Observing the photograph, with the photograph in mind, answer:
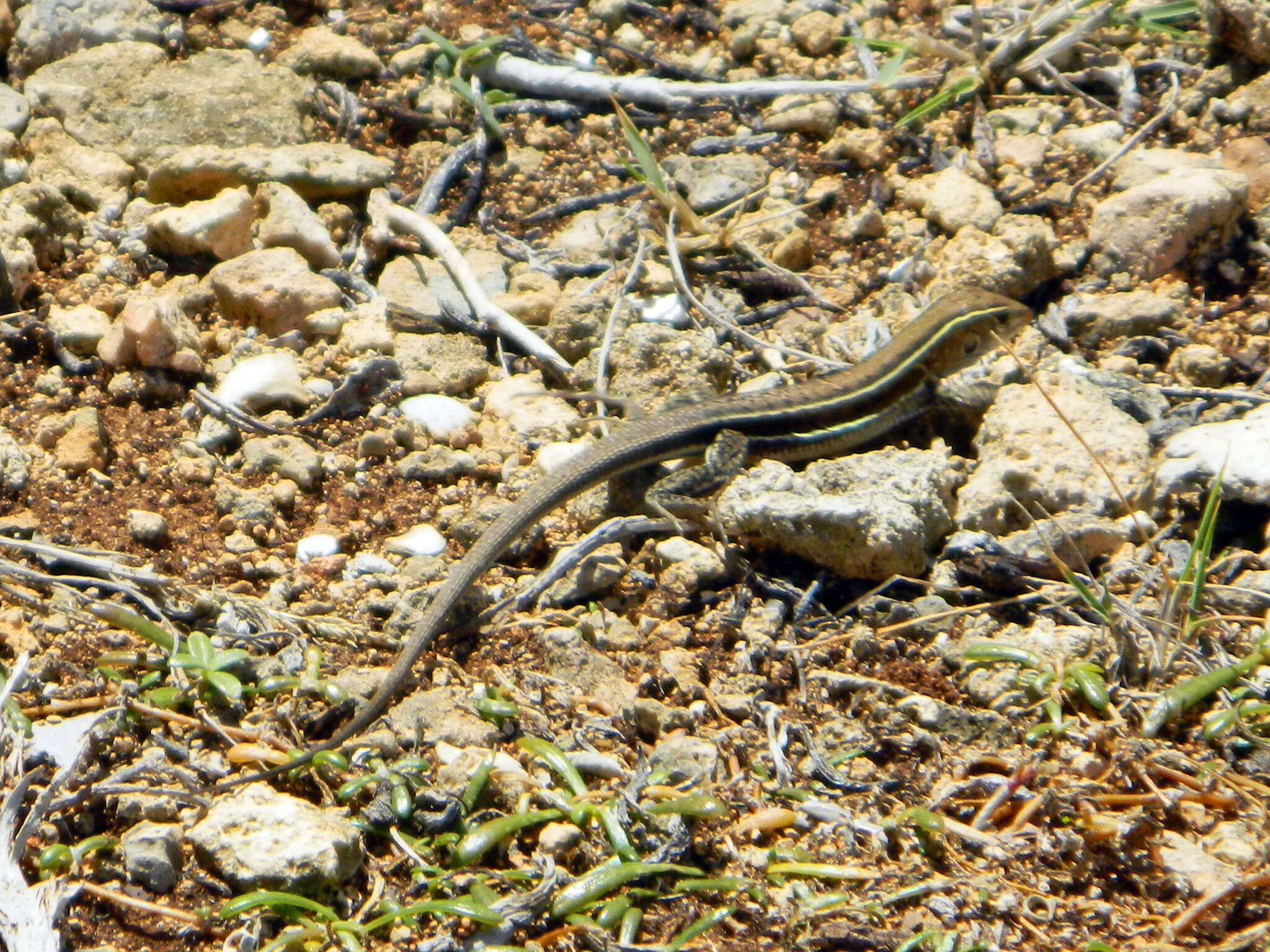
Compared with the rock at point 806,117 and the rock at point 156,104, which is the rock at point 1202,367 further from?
the rock at point 156,104

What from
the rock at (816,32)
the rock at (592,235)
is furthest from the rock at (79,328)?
the rock at (816,32)

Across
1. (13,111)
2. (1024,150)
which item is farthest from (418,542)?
(1024,150)

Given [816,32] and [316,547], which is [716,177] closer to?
[816,32]

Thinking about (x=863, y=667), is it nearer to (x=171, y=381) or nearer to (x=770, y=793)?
(x=770, y=793)

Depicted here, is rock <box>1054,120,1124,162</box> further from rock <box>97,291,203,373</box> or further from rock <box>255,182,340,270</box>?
rock <box>97,291,203,373</box>

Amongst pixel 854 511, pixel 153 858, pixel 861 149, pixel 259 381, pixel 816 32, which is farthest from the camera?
pixel 816 32

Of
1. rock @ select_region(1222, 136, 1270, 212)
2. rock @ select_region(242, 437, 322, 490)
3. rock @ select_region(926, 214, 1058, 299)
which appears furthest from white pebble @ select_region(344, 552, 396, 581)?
rock @ select_region(1222, 136, 1270, 212)
